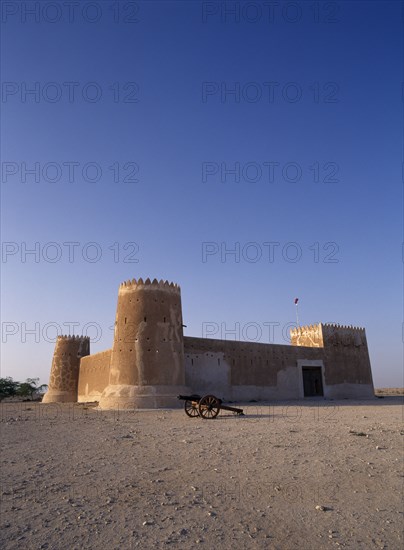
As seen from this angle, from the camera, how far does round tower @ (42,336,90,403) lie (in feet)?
94.7

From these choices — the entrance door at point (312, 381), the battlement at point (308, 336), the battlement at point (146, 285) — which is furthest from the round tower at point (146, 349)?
the battlement at point (308, 336)

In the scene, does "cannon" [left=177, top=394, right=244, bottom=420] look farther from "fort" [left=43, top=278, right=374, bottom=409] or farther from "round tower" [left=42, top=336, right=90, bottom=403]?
"round tower" [left=42, top=336, right=90, bottom=403]

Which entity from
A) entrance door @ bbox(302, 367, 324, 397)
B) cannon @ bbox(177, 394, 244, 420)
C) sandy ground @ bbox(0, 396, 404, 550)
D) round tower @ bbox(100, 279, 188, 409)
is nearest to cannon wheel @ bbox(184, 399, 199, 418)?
cannon @ bbox(177, 394, 244, 420)

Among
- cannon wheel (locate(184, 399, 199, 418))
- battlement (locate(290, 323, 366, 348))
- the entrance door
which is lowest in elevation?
cannon wheel (locate(184, 399, 199, 418))

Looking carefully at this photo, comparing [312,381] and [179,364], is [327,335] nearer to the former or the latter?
[312,381]

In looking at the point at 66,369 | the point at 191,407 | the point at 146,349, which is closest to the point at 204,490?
the point at 191,407

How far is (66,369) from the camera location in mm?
29359

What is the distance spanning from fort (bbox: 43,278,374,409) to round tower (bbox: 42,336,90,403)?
0.22 ft

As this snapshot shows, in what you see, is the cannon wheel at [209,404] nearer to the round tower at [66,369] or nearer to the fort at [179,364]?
the fort at [179,364]

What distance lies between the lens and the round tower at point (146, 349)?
56.9 feet

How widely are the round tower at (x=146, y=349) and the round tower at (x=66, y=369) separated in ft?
39.7

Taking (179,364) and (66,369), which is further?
(66,369)

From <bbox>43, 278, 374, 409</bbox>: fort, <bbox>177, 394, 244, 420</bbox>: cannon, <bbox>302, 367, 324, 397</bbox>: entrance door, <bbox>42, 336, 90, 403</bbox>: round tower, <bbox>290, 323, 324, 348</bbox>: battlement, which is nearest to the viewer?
<bbox>177, 394, 244, 420</bbox>: cannon

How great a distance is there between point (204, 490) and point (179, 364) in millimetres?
12840
